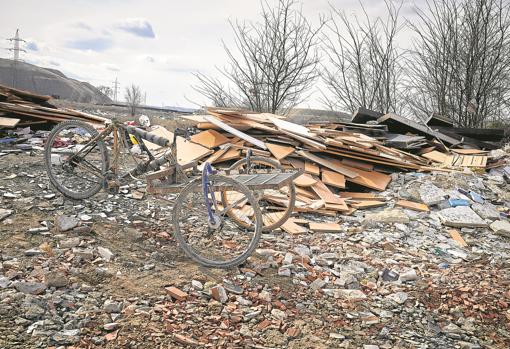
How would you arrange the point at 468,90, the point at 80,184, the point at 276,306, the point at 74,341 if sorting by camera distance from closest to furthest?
the point at 74,341 → the point at 276,306 → the point at 80,184 → the point at 468,90

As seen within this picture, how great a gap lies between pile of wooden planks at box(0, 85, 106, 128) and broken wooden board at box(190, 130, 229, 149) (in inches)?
70.9

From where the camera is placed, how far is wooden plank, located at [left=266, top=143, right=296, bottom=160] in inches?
231

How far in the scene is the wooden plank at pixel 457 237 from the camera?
181 inches

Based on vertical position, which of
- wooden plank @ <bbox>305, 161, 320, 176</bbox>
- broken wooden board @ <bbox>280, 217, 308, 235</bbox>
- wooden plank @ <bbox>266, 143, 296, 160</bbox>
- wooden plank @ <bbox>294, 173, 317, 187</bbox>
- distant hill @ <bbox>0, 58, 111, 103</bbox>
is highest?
distant hill @ <bbox>0, 58, 111, 103</bbox>

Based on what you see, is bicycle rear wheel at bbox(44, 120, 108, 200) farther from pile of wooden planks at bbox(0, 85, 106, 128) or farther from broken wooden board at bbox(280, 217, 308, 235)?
pile of wooden planks at bbox(0, 85, 106, 128)

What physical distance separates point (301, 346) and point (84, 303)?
154 cm

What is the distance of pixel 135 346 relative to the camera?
223 centimetres

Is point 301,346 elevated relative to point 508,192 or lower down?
lower down

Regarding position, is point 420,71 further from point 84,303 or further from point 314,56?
point 84,303

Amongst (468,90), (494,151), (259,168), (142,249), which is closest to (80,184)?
(142,249)

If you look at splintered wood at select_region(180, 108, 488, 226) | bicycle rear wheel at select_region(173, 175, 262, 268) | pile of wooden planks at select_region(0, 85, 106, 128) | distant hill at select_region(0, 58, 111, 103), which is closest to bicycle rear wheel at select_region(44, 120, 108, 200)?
bicycle rear wheel at select_region(173, 175, 262, 268)

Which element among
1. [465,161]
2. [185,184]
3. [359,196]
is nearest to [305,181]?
[359,196]

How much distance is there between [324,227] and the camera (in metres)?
4.71

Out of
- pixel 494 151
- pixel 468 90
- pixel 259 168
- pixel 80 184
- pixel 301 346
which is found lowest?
pixel 301 346
